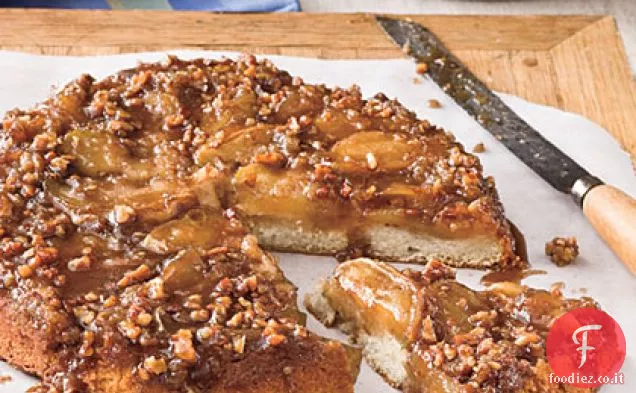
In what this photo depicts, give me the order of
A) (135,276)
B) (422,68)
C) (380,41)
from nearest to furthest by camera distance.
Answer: (135,276) < (422,68) < (380,41)

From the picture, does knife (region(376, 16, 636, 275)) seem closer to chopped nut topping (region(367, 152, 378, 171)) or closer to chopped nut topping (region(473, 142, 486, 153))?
chopped nut topping (region(473, 142, 486, 153))

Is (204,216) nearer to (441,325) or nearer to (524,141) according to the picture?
(441,325)

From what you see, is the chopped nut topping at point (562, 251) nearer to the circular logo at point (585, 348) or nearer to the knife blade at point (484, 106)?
the knife blade at point (484, 106)

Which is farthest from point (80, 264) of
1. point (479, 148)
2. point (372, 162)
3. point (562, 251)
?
point (479, 148)

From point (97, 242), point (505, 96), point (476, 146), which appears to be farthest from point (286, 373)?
point (505, 96)

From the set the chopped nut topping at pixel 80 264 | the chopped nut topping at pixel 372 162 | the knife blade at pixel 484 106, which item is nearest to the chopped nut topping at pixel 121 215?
the chopped nut topping at pixel 80 264

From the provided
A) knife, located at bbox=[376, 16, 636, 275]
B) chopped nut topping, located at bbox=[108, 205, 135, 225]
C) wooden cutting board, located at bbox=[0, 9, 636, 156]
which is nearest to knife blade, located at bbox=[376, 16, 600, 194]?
knife, located at bbox=[376, 16, 636, 275]
